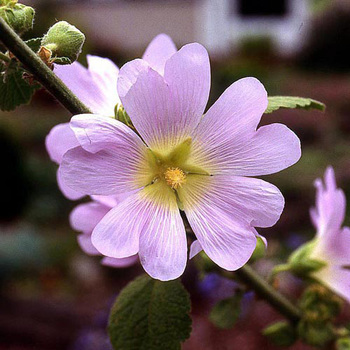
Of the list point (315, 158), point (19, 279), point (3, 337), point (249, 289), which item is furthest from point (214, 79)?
point (249, 289)

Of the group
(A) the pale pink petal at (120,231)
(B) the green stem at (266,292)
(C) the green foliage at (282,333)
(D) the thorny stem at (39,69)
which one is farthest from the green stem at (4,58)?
(C) the green foliage at (282,333)

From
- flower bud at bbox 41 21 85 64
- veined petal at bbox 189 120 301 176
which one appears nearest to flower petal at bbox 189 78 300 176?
veined petal at bbox 189 120 301 176

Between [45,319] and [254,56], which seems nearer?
[45,319]

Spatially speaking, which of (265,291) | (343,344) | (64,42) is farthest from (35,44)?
(343,344)

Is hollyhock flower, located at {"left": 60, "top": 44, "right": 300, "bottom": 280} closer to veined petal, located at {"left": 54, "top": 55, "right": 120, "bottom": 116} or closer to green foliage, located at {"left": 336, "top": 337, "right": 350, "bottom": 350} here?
veined petal, located at {"left": 54, "top": 55, "right": 120, "bottom": 116}

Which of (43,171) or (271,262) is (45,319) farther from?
(43,171)

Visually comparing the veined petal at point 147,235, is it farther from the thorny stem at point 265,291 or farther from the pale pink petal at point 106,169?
the thorny stem at point 265,291
